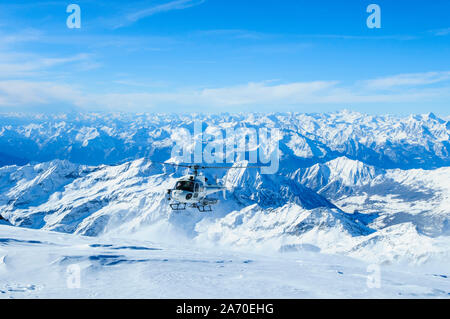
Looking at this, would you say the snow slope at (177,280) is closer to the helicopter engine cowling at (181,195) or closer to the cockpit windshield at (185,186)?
the helicopter engine cowling at (181,195)

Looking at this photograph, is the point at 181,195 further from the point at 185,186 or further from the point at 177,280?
the point at 177,280

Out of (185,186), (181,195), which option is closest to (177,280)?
(181,195)

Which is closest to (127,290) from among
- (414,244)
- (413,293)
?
(413,293)

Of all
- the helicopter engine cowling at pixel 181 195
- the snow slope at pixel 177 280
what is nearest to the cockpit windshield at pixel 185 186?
the helicopter engine cowling at pixel 181 195

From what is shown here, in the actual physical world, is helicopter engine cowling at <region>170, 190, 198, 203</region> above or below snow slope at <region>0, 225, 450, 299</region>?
above

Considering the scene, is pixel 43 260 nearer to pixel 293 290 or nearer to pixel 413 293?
pixel 293 290

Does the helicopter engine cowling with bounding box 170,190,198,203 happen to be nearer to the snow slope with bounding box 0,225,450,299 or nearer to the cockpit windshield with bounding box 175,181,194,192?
the cockpit windshield with bounding box 175,181,194,192

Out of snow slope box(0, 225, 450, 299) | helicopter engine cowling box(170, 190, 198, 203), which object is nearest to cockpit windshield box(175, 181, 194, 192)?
helicopter engine cowling box(170, 190, 198, 203)
